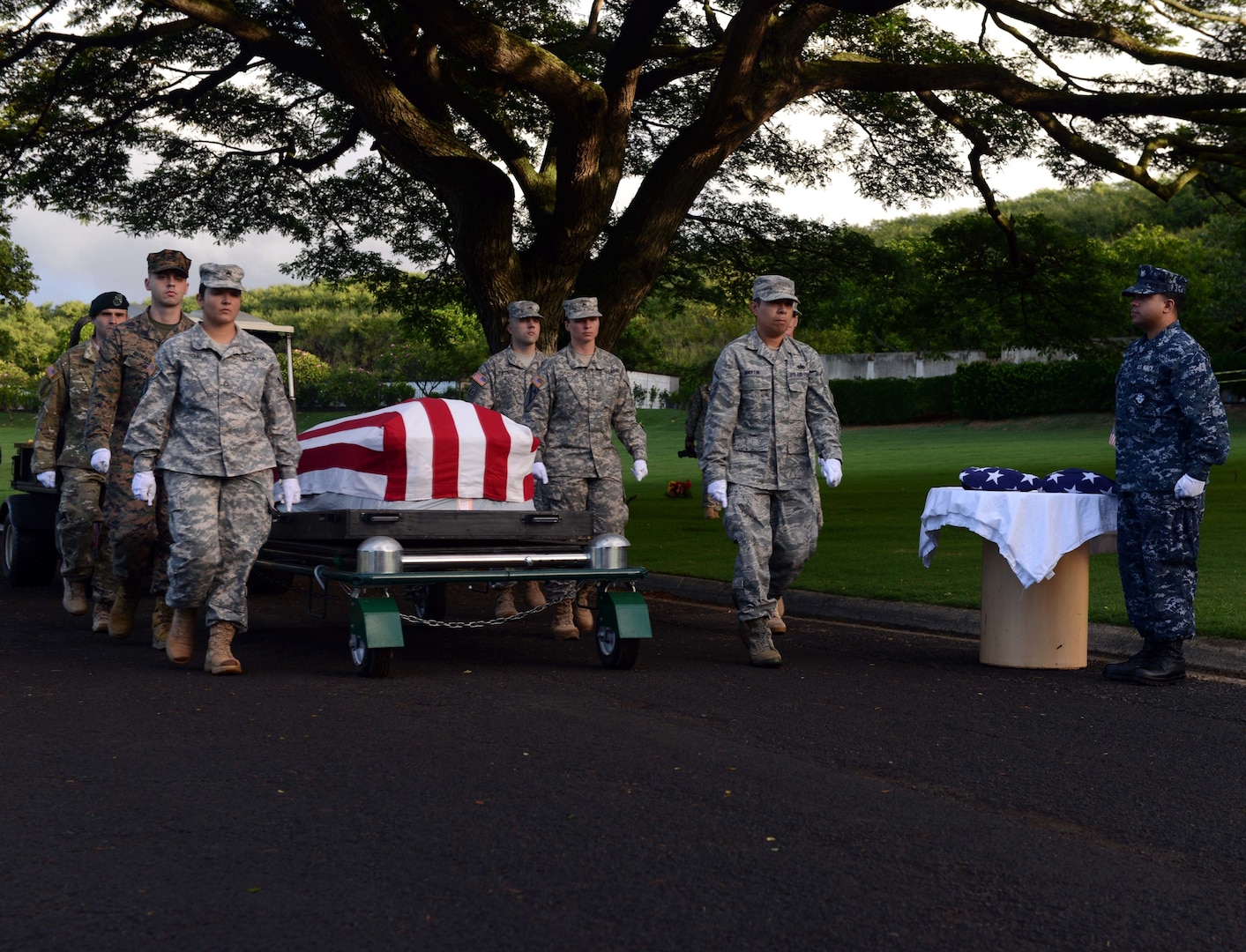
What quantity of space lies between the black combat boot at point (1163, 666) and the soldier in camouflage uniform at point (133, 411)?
5485 millimetres

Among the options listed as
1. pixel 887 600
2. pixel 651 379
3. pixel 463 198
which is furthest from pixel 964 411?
pixel 887 600

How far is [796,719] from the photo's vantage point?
664cm

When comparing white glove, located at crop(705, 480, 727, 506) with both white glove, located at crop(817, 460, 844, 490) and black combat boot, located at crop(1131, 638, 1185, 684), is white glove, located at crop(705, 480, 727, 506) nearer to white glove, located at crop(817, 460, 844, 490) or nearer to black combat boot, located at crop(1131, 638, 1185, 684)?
white glove, located at crop(817, 460, 844, 490)

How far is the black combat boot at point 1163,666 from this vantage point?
7.59 metres

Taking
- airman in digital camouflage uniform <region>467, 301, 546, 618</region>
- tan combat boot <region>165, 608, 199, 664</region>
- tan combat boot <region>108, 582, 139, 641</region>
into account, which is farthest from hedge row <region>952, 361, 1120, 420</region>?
tan combat boot <region>165, 608, 199, 664</region>

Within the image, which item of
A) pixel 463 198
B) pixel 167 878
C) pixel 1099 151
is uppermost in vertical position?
pixel 1099 151

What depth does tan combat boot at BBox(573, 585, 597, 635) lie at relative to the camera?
9938 mm

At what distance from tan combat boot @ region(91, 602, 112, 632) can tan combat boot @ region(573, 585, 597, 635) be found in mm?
3031

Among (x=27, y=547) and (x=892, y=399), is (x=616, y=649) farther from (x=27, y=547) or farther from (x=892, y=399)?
(x=892, y=399)

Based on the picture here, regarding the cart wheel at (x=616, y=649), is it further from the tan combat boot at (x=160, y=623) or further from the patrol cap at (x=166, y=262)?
the patrol cap at (x=166, y=262)

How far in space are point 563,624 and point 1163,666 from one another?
12.1 feet

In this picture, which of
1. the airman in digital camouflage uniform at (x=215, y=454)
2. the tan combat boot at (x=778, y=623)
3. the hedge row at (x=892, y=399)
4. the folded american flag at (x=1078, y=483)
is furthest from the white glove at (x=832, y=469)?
the hedge row at (x=892, y=399)

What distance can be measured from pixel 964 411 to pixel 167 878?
2229 inches

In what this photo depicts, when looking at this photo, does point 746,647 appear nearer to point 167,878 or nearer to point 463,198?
point 167,878
